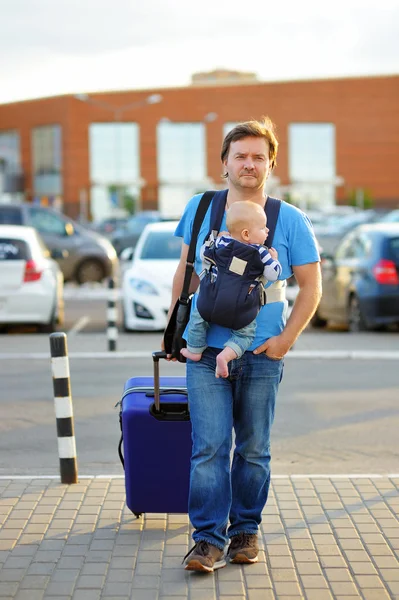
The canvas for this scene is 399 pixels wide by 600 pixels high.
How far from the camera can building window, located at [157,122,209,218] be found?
7944cm

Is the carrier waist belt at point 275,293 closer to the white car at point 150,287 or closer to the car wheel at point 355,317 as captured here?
the white car at point 150,287

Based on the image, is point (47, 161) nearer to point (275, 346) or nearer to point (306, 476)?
point (306, 476)

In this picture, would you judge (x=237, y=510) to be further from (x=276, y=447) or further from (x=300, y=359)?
(x=300, y=359)

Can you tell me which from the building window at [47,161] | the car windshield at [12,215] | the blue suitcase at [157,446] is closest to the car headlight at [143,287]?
the car windshield at [12,215]

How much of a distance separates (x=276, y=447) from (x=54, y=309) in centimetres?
Answer: 809

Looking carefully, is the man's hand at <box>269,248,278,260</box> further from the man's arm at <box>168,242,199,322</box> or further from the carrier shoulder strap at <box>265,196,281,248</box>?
the man's arm at <box>168,242,199,322</box>

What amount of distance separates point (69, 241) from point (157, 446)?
18115mm

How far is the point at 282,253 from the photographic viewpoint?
4750 mm

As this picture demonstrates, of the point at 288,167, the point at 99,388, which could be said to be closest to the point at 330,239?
the point at 99,388

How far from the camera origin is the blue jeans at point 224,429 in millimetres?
4730

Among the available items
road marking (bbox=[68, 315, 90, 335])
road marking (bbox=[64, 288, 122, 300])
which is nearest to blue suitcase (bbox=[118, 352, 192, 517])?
road marking (bbox=[68, 315, 90, 335])

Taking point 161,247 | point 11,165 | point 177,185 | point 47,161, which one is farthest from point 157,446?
point 11,165

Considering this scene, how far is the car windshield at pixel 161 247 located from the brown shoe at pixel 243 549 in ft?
34.6

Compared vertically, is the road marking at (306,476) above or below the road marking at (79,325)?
above
